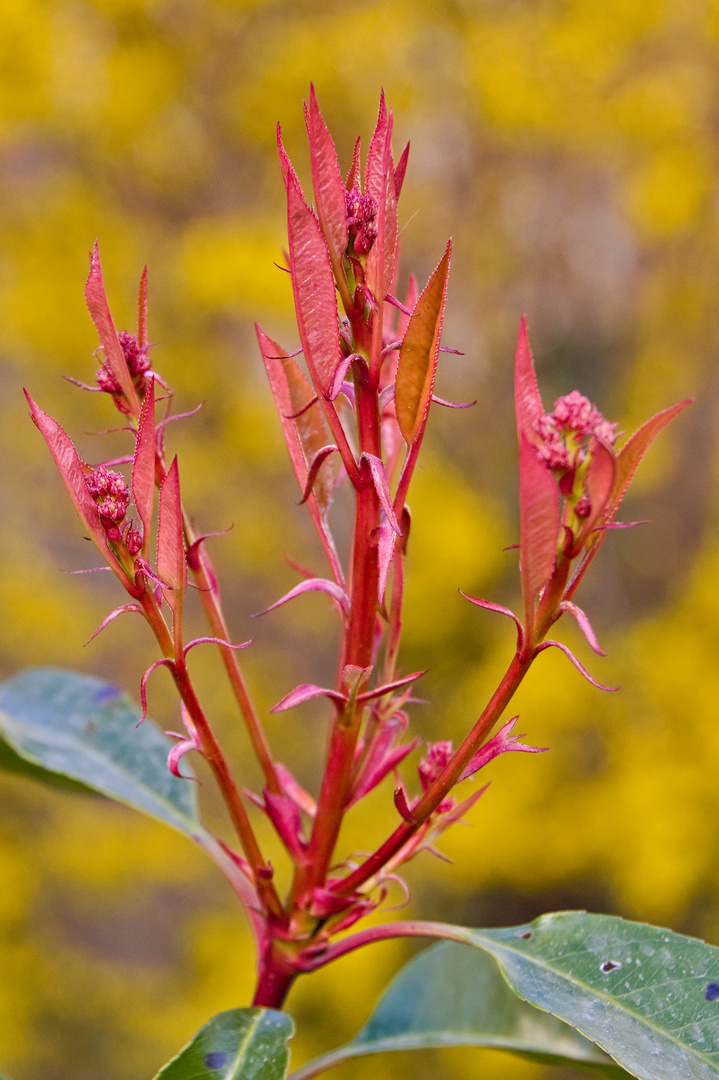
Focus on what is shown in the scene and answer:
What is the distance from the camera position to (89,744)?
0.84m

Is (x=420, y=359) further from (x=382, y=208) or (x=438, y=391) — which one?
(x=438, y=391)

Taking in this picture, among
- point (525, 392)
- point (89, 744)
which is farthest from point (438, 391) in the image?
point (525, 392)

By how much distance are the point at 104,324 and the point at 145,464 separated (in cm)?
8

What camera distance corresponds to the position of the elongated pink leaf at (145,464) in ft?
1.28

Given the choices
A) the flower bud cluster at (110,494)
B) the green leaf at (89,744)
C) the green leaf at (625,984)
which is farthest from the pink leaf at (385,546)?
the green leaf at (89,744)

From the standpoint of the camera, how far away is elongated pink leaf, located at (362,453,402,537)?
0.39 m

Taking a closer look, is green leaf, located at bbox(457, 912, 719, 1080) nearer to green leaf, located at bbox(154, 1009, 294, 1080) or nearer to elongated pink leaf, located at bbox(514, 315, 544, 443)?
green leaf, located at bbox(154, 1009, 294, 1080)

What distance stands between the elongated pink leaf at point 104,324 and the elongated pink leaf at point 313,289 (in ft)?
0.29

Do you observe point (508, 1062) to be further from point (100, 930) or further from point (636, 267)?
point (636, 267)

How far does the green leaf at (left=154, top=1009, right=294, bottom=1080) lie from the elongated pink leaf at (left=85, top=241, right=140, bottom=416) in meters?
0.35

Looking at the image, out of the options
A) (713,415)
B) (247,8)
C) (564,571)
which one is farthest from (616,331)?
(564,571)

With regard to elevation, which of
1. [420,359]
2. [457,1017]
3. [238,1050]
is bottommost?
[457,1017]

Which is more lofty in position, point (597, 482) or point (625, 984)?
point (597, 482)

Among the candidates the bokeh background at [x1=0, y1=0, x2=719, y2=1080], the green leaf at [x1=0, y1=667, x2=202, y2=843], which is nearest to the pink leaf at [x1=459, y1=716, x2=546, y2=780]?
the green leaf at [x1=0, y1=667, x2=202, y2=843]
